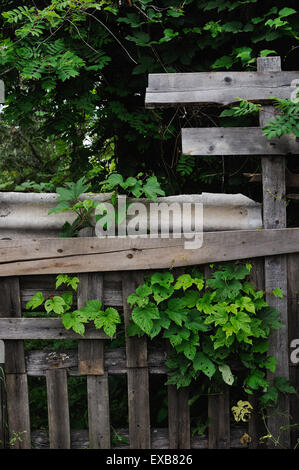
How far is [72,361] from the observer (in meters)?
2.71

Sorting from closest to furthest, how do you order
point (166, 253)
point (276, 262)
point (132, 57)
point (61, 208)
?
point (61, 208), point (166, 253), point (276, 262), point (132, 57)

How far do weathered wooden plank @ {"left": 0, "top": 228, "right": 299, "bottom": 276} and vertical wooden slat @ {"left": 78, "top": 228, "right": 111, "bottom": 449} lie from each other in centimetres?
11

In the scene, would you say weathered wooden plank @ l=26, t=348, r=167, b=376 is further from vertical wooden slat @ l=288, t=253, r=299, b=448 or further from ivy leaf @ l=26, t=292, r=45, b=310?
vertical wooden slat @ l=288, t=253, r=299, b=448

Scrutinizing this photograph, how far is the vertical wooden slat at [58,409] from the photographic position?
8.84ft

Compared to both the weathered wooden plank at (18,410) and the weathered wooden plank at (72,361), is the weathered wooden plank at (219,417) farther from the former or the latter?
the weathered wooden plank at (18,410)

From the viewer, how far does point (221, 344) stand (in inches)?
101

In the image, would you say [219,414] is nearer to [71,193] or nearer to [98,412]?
[98,412]

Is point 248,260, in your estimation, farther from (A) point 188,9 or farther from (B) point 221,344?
(A) point 188,9

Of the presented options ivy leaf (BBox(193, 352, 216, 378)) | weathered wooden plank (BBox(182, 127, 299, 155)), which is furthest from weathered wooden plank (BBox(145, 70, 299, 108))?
ivy leaf (BBox(193, 352, 216, 378))

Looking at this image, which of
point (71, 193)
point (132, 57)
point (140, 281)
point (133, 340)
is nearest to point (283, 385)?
point (133, 340)

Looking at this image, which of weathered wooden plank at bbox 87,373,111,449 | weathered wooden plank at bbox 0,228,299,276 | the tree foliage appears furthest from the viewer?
the tree foliage

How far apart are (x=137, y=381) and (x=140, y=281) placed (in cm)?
A: 70

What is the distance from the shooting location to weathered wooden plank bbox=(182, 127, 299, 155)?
262 cm

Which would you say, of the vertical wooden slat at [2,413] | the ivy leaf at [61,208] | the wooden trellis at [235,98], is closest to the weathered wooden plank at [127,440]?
the vertical wooden slat at [2,413]
